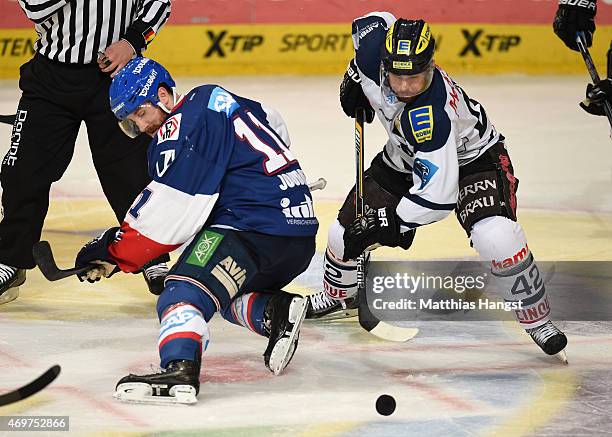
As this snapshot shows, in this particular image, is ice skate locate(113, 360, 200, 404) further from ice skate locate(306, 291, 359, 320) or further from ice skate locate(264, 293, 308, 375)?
ice skate locate(306, 291, 359, 320)

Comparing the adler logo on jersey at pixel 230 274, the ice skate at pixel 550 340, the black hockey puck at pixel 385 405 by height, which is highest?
the adler logo on jersey at pixel 230 274

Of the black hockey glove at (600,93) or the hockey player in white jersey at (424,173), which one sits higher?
the hockey player in white jersey at (424,173)

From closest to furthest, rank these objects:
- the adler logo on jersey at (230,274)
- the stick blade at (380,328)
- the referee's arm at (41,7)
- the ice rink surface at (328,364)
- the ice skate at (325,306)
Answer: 1. the ice rink surface at (328,364)
2. the adler logo on jersey at (230,274)
3. the stick blade at (380,328)
4. the ice skate at (325,306)
5. the referee's arm at (41,7)

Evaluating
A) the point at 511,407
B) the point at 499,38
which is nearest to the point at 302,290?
the point at 511,407

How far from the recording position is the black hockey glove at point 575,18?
5348mm

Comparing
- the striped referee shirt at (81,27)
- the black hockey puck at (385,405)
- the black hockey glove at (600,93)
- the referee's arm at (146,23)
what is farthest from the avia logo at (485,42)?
the black hockey puck at (385,405)

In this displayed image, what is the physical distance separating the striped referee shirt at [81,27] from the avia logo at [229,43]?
4.86 m

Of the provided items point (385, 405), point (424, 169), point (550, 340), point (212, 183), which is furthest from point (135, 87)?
point (550, 340)

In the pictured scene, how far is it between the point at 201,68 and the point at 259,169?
19.6ft

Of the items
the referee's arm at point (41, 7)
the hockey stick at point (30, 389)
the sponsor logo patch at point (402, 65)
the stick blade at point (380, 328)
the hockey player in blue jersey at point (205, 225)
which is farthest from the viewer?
the referee's arm at point (41, 7)

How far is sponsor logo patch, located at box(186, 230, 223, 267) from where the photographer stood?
3631mm

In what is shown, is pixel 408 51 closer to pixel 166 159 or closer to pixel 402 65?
pixel 402 65

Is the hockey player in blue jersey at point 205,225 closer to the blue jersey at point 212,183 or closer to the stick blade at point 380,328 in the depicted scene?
the blue jersey at point 212,183

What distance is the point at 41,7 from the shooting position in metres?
4.56
